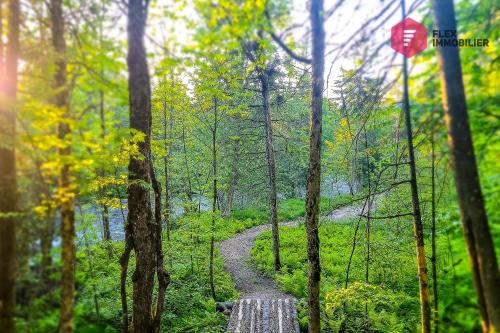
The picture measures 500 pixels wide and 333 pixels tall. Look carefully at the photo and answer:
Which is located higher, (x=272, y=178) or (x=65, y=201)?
(x=272, y=178)

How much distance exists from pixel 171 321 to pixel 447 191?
26.1 feet

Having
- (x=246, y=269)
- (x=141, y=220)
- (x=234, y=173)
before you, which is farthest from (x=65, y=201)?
(x=234, y=173)

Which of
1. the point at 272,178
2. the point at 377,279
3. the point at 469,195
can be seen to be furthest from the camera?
the point at 272,178

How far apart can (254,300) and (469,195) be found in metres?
8.59

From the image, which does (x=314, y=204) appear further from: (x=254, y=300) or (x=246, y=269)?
(x=246, y=269)

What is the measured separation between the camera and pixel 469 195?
2.86 metres

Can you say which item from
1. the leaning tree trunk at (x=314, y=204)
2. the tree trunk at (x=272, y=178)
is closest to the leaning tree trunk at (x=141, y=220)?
the leaning tree trunk at (x=314, y=204)

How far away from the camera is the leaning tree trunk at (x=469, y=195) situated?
2777 mm

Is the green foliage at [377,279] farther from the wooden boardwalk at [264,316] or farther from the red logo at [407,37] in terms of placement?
the red logo at [407,37]

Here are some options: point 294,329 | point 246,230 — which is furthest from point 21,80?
point 246,230

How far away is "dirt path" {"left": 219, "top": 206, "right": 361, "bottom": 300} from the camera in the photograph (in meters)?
11.3

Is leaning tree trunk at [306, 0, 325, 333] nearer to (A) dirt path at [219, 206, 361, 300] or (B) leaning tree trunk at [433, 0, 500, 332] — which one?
(B) leaning tree trunk at [433, 0, 500, 332]

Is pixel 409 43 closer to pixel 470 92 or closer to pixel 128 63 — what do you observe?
pixel 470 92

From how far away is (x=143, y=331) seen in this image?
5488 mm
